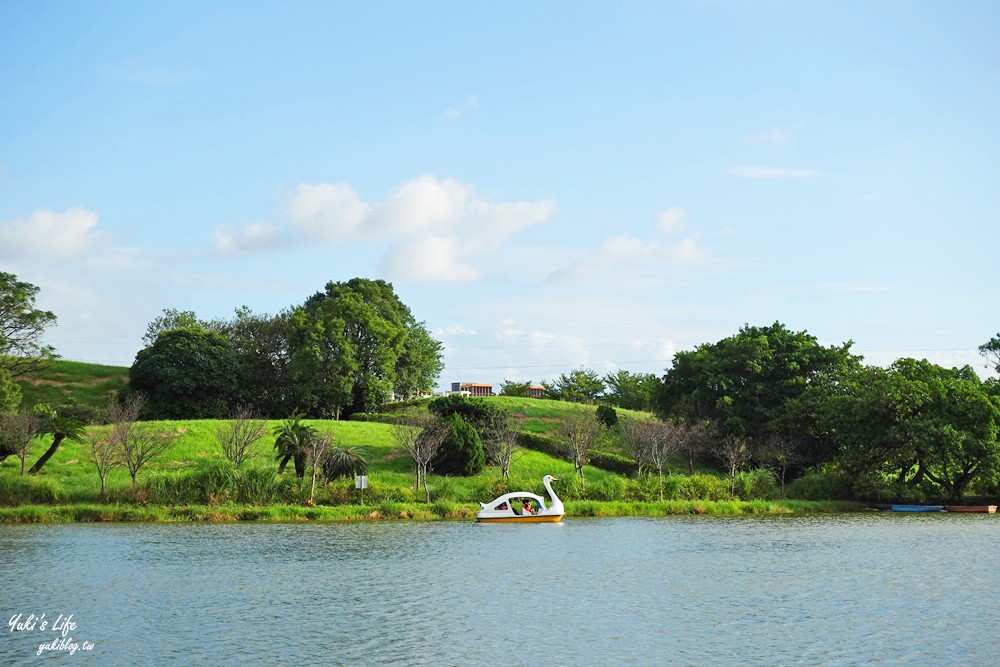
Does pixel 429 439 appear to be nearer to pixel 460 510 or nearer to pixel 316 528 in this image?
pixel 460 510

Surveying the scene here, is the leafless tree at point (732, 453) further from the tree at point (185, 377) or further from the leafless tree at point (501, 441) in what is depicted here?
the tree at point (185, 377)

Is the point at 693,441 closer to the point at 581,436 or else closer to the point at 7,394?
the point at 581,436

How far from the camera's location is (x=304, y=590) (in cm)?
2675

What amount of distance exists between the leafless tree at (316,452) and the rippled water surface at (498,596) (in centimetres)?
831

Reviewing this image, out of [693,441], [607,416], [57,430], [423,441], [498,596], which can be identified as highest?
[607,416]

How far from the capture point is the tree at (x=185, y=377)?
86.0 m

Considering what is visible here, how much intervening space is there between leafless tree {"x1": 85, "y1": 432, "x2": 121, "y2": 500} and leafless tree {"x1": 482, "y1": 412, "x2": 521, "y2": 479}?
2243 centimetres

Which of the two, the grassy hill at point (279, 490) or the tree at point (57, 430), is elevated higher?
the tree at point (57, 430)

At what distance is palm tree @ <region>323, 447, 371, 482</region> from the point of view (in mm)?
52906

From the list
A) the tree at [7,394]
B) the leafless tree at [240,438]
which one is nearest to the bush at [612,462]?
the leafless tree at [240,438]

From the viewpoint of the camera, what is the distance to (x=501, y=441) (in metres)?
61.6

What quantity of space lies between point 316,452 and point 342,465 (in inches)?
102

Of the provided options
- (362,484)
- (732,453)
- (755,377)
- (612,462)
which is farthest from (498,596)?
(755,377)

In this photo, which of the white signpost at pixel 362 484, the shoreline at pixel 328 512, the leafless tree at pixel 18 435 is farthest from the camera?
the leafless tree at pixel 18 435
